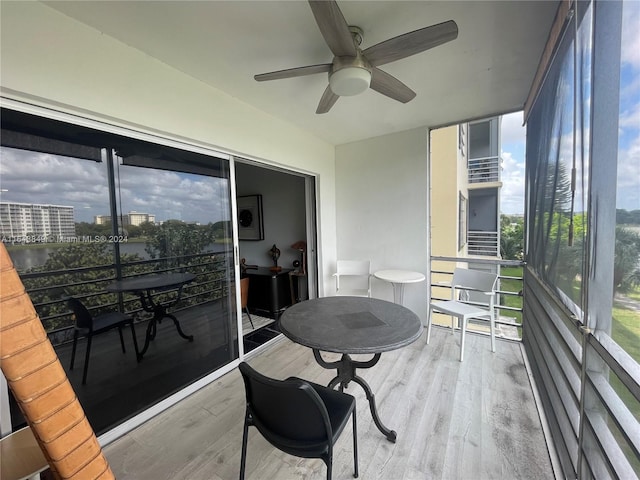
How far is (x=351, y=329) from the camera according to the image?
4.97 feet

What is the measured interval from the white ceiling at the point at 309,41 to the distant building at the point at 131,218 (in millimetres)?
1075

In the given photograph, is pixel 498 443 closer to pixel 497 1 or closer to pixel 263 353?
pixel 263 353

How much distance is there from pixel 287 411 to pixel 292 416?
0.11 ft

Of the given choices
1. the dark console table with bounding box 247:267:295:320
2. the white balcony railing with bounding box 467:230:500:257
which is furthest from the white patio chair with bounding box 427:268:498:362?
the white balcony railing with bounding box 467:230:500:257

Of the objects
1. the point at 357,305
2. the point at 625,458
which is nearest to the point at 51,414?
the point at 357,305

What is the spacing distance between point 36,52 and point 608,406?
2.89 metres

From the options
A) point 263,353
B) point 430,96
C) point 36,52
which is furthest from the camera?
point 263,353

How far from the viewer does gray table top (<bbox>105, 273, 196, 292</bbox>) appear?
167cm

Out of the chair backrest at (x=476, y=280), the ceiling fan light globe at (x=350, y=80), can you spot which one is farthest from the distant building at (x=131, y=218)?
the chair backrest at (x=476, y=280)

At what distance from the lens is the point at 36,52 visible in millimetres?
1279

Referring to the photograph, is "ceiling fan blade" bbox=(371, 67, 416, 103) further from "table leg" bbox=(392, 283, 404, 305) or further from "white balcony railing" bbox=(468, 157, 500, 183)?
"white balcony railing" bbox=(468, 157, 500, 183)

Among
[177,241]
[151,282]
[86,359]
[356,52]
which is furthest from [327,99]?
[86,359]

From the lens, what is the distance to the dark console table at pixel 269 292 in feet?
12.6

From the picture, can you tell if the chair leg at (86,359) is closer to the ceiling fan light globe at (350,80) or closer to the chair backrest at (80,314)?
the chair backrest at (80,314)
